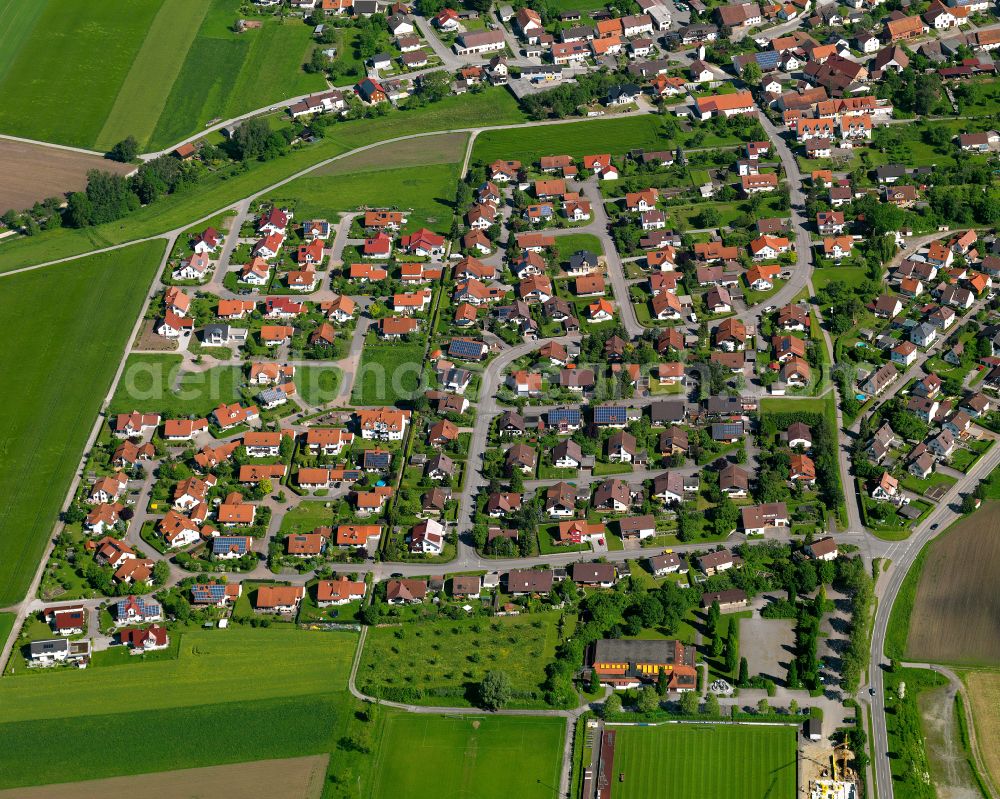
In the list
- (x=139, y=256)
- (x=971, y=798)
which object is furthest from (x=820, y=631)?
(x=139, y=256)

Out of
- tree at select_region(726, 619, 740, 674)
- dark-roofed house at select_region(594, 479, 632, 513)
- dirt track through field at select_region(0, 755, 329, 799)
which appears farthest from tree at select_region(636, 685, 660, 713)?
dirt track through field at select_region(0, 755, 329, 799)

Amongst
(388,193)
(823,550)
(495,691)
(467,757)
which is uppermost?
(495,691)

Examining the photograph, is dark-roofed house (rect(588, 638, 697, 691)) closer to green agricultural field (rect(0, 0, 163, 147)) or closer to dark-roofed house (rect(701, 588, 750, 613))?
dark-roofed house (rect(701, 588, 750, 613))

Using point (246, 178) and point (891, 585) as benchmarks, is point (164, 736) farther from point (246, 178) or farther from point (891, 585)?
point (246, 178)

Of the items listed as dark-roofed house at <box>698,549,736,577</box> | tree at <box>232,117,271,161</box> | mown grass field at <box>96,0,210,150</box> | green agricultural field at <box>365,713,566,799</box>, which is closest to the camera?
green agricultural field at <box>365,713,566,799</box>

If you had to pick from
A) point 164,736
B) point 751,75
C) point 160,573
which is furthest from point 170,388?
point 751,75

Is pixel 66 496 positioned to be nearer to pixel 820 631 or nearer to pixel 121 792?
pixel 121 792

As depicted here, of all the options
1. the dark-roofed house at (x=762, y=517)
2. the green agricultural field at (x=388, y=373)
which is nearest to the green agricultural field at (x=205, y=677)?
the green agricultural field at (x=388, y=373)
